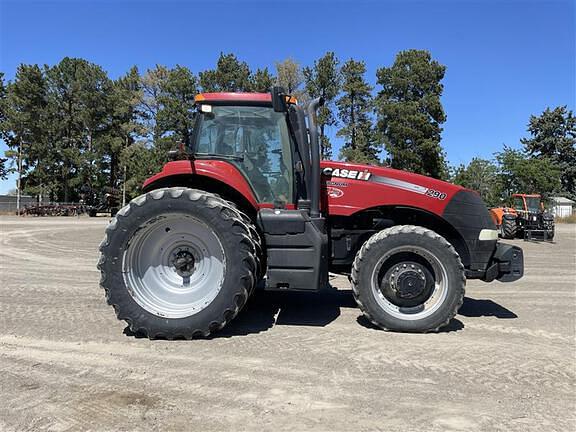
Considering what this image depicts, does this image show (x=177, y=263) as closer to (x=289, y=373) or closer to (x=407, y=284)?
(x=289, y=373)

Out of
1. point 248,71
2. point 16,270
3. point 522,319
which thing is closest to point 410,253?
point 522,319

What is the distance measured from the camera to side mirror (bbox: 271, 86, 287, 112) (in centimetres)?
473

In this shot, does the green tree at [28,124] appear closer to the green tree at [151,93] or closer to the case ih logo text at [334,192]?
the green tree at [151,93]

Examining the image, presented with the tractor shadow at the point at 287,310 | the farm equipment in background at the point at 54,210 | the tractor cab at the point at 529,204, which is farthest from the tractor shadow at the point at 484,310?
the farm equipment in background at the point at 54,210

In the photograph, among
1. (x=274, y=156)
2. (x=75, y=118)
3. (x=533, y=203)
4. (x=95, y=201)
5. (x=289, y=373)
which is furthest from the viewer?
(x=75, y=118)

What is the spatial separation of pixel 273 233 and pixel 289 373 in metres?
1.62

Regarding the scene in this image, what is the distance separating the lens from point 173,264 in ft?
16.0

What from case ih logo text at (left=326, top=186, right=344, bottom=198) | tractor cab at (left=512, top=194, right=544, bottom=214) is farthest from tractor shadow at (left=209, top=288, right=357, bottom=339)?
tractor cab at (left=512, top=194, right=544, bottom=214)

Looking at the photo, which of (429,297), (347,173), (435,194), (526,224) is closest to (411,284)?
(429,297)

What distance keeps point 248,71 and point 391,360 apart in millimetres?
40155

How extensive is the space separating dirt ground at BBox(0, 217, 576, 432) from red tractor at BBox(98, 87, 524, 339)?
1.30 ft

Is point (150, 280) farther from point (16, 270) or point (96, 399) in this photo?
point (16, 270)

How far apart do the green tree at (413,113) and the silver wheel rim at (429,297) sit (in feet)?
111

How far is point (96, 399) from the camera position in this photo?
3170mm
